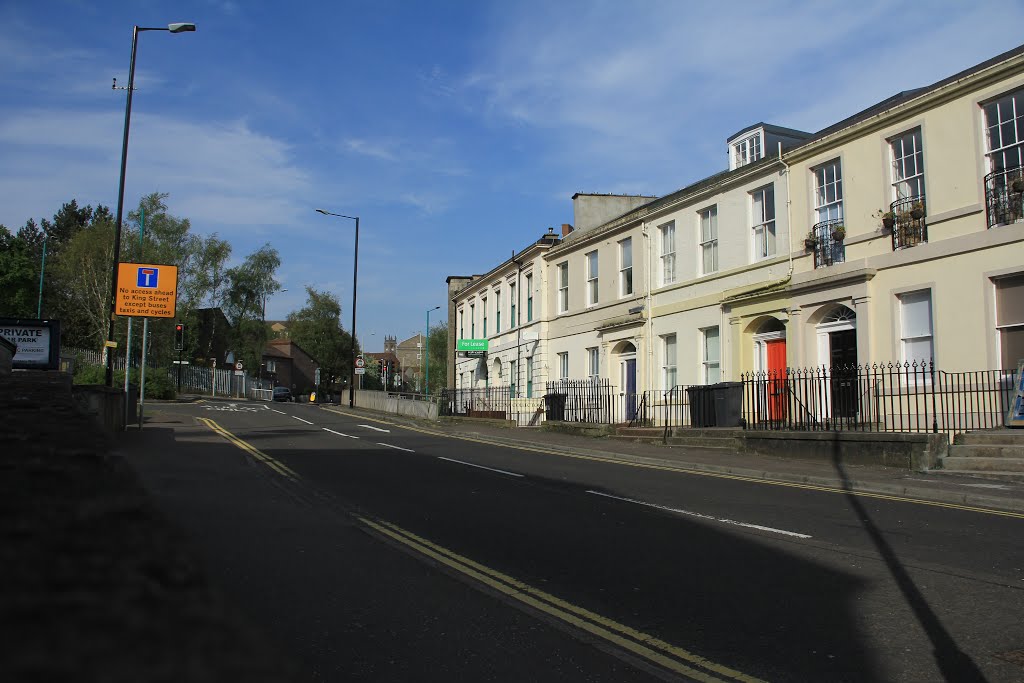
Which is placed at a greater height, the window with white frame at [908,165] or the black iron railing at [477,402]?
the window with white frame at [908,165]

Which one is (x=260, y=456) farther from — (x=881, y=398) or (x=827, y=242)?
(x=827, y=242)

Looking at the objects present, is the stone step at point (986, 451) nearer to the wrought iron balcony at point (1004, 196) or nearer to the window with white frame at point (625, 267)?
the wrought iron balcony at point (1004, 196)

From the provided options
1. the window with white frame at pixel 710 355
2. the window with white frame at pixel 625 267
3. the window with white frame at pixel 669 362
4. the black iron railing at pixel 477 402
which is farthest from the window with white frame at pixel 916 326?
the black iron railing at pixel 477 402

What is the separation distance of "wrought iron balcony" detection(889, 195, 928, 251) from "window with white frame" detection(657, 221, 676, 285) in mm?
8383

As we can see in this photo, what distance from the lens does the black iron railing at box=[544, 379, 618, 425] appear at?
26328mm

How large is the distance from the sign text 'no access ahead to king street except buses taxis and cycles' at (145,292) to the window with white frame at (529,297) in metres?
14.7

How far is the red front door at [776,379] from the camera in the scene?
1906 centimetres

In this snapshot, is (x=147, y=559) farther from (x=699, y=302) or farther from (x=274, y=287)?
(x=274, y=287)

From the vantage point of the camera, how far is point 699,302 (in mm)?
23250

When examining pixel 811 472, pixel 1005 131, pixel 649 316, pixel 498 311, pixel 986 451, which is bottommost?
pixel 811 472

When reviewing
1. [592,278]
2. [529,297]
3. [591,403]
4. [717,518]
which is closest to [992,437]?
[717,518]

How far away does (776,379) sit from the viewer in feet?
61.3

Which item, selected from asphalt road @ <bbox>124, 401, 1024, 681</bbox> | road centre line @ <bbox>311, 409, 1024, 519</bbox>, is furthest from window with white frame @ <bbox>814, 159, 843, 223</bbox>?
asphalt road @ <bbox>124, 401, 1024, 681</bbox>

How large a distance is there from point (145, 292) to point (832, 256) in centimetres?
2238
